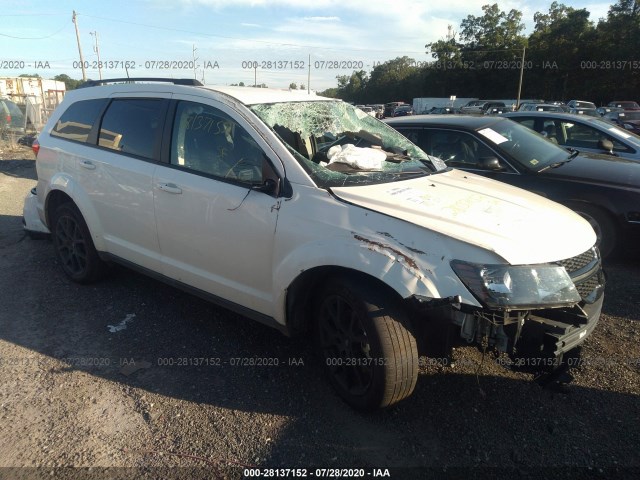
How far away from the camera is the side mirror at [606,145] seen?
262 inches

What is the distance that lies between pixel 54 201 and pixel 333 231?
3.37m

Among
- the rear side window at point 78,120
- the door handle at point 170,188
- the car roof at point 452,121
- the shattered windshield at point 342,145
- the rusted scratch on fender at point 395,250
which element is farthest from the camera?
the car roof at point 452,121

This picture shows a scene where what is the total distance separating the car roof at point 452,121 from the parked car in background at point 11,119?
15.2 m

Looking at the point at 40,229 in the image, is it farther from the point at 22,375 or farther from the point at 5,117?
the point at 5,117

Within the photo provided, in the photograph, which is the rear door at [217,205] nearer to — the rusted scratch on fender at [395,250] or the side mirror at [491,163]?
the rusted scratch on fender at [395,250]

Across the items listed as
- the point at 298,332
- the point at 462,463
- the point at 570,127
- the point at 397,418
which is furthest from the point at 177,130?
the point at 570,127

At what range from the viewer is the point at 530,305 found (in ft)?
7.80

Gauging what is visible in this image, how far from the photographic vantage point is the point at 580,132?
7156 mm

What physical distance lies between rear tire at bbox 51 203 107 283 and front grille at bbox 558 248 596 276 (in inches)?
152

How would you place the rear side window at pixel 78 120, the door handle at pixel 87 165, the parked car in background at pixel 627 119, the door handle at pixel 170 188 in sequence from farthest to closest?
the parked car in background at pixel 627 119 < the rear side window at pixel 78 120 < the door handle at pixel 87 165 < the door handle at pixel 170 188

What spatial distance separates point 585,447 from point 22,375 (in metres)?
3.52

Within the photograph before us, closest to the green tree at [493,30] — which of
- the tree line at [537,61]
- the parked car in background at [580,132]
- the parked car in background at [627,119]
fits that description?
the tree line at [537,61]

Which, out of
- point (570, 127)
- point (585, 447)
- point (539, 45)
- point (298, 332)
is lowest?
point (585, 447)

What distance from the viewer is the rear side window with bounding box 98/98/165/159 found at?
3742 mm
